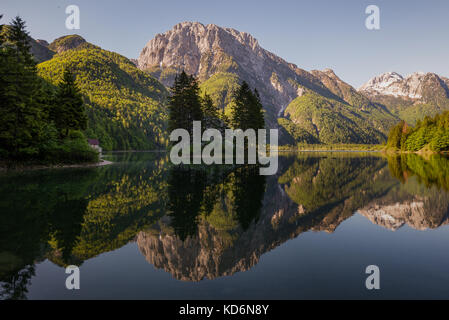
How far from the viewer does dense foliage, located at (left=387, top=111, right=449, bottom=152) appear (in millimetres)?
90500

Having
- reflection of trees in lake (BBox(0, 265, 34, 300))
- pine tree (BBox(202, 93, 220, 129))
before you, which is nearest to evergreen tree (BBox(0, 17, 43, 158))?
reflection of trees in lake (BBox(0, 265, 34, 300))

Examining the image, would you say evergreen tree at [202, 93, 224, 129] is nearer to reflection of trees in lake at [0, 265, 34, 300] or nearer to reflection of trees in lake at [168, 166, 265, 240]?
reflection of trees in lake at [168, 166, 265, 240]

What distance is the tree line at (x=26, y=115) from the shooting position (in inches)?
1341

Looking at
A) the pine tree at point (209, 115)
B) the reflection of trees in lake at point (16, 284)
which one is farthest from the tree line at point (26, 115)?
the reflection of trees in lake at point (16, 284)

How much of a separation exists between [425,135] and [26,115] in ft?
384

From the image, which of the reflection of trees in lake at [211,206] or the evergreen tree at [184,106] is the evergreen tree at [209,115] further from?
the reflection of trees in lake at [211,206]

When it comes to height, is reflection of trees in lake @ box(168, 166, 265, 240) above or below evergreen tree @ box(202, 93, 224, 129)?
below

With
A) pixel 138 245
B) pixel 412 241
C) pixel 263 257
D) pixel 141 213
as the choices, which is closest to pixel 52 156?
pixel 141 213

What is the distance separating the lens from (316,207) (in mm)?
14180

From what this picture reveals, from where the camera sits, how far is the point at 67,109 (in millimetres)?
46844

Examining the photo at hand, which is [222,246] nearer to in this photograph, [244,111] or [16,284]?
[16,284]

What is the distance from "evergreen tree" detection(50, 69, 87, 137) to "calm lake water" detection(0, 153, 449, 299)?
116 ft
